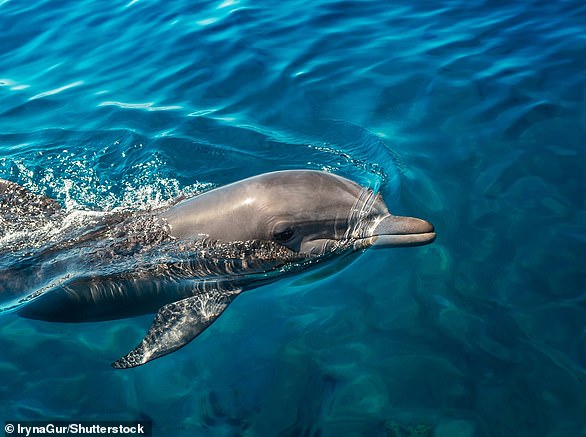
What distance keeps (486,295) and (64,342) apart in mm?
4474

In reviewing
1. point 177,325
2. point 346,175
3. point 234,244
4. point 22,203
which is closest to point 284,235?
point 234,244

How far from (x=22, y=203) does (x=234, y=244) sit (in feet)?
11.1

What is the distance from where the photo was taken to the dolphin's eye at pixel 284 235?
6.93 metres

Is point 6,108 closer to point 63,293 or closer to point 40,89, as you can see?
point 40,89

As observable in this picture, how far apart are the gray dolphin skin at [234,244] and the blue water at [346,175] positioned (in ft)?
0.78

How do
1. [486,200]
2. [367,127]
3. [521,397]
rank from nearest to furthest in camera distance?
1. [521,397]
2. [486,200]
3. [367,127]

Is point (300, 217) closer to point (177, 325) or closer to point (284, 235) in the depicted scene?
point (284, 235)

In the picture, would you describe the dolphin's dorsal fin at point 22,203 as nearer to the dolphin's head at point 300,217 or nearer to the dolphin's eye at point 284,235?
the dolphin's head at point 300,217

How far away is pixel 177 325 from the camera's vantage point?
6.48 m

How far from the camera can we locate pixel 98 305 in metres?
6.99

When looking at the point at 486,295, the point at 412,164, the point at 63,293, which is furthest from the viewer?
the point at 412,164

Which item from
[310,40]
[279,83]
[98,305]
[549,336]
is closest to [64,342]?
[98,305]

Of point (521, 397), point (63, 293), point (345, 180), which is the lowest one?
point (521, 397)

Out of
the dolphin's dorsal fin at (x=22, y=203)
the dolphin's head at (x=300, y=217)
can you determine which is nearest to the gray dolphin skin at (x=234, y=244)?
the dolphin's head at (x=300, y=217)
